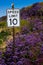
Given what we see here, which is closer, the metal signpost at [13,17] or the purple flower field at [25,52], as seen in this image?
the purple flower field at [25,52]

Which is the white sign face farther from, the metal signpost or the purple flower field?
the purple flower field

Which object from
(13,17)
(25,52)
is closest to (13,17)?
(13,17)

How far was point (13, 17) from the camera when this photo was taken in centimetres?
1396

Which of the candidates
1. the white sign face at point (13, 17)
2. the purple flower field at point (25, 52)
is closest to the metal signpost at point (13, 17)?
the white sign face at point (13, 17)

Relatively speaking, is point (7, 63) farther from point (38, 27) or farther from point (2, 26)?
point (2, 26)

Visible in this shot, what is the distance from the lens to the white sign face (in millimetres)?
13961

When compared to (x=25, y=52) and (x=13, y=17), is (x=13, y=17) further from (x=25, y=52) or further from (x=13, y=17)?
(x=25, y=52)

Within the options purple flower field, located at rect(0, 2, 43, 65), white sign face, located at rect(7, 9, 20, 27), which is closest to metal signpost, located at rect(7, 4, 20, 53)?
white sign face, located at rect(7, 9, 20, 27)

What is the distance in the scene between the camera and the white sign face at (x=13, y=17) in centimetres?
1396

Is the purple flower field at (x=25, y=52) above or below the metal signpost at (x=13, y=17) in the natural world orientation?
below

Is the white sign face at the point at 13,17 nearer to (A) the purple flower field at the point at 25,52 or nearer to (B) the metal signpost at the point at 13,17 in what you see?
(B) the metal signpost at the point at 13,17

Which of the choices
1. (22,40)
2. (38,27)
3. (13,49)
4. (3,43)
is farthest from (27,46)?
(38,27)

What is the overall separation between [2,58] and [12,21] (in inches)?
68.9

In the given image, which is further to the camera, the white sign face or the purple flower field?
the white sign face
